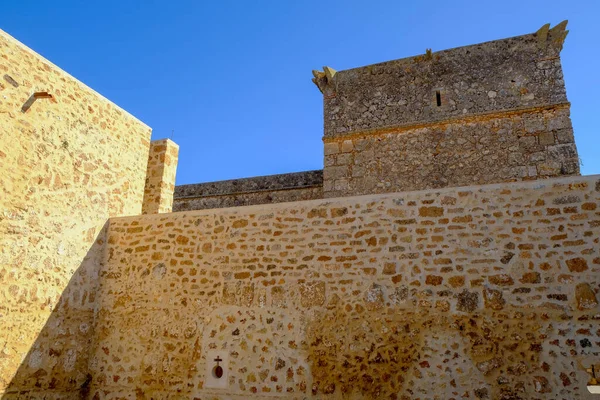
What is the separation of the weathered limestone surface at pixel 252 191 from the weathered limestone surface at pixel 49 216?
560 centimetres

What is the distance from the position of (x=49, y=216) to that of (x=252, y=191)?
23.2 feet

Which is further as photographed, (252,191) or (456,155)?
(252,191)

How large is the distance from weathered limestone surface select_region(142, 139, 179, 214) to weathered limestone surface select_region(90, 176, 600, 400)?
133 centimetres

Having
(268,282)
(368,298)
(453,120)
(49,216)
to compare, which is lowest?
(368,298)

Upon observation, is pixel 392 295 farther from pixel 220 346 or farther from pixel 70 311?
pixel 70 311

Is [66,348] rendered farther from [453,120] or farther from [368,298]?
[453,120]

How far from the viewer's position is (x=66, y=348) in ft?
17.5

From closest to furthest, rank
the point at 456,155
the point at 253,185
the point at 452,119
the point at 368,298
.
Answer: the point at 368,298, the point at 456,155, the point at 452,119, the point at 253,185

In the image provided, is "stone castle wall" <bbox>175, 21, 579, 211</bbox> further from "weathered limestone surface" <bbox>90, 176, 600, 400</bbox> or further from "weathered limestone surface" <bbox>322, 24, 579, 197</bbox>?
"weathered limestone surface" <bbox>90, 176, 600, 400</bbox>

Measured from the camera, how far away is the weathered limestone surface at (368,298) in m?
4.20

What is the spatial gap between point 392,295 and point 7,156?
442cm

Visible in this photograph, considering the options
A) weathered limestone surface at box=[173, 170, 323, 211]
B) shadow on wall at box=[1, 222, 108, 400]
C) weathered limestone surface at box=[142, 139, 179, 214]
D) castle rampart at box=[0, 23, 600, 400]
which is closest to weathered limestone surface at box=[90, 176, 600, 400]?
castle rampart at box=[0, 23, 600, 400]

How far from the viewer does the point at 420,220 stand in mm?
4844

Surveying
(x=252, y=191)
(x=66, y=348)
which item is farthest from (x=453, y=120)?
(x=66, y=348)
